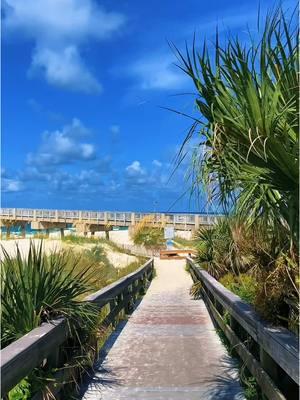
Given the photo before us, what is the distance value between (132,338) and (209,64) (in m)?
5.86

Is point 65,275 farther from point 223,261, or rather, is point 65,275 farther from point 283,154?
point 223,261

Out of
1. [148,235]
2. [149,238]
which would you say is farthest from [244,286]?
[148,235]

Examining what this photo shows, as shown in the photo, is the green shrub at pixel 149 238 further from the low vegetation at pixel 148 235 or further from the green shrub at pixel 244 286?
the green shrub at pixel 244 286

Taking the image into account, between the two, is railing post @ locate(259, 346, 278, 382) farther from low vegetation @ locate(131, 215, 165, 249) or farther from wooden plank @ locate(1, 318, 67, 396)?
low vegetation @ locate(131, 215, 165, 249)

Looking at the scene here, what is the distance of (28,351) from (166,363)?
3442 mm

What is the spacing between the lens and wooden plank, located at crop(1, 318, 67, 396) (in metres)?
3.20

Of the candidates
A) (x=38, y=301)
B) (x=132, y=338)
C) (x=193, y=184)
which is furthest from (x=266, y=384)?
(x=132, y=338)

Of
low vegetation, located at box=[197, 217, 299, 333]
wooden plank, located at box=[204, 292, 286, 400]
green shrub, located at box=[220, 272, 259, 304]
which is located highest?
low vegetation, located at box=[197, 217, 299, 333]

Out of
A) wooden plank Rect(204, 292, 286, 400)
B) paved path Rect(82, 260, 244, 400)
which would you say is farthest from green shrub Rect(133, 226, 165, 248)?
wooden plank Rect(204, 292, 286, 400)

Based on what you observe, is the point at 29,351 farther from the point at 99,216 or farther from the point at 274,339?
the point at 99,216

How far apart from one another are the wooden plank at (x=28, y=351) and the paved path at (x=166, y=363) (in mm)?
1201

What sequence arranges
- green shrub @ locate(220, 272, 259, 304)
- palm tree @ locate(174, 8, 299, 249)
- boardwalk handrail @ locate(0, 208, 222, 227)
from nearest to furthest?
1. palm tree @ locate(174, 8, 299, 249)
2. green shrub @ locate(220, 272, 259, 304)
3. boardwalk handrail @ locate(0, 208, 222, 227)

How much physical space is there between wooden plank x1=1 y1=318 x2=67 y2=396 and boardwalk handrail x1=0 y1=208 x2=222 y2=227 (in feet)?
134

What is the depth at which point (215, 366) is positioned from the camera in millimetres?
6523
